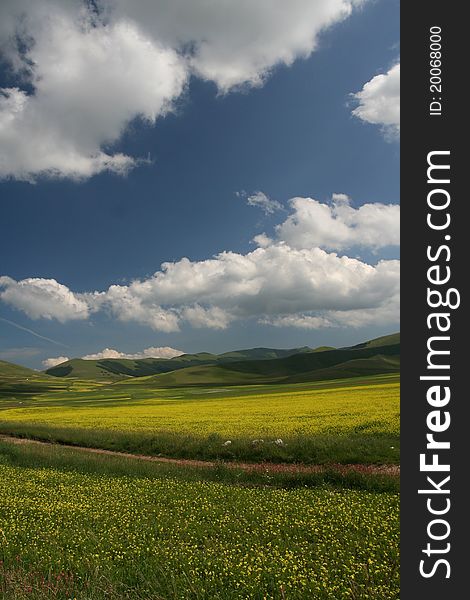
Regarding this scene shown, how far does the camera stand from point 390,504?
1132cm

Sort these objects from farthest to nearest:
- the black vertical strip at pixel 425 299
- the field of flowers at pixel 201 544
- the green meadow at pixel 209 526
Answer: the green meadow at pixel 209 526 < the field of flowers at pixel 201 544 < the black vertical strip at pixel 425 299

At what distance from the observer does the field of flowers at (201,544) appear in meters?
7.41

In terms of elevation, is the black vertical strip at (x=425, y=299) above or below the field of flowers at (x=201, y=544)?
above

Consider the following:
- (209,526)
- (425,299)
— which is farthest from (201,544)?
(425,299)

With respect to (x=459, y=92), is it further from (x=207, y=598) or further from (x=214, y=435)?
(x=214, y=435)

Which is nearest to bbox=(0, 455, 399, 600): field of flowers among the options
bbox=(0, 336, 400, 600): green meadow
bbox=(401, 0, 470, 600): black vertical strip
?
bbox=(0, 336, 400, 600): green meadow

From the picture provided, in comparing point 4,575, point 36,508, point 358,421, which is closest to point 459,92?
A: point 4,575

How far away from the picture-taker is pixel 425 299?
4965 millimetres

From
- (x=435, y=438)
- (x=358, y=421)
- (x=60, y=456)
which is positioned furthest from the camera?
(x=358, y=421)

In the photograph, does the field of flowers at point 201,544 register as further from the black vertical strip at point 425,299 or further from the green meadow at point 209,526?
the black vertical strip at point 425,299

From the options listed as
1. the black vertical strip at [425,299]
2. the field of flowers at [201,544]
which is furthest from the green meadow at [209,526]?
the black vertical strip at [425,299]

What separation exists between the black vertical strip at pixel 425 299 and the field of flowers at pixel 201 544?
10.6 feet

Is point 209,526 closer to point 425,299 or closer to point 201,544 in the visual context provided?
point 201,544

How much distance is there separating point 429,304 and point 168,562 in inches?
314
